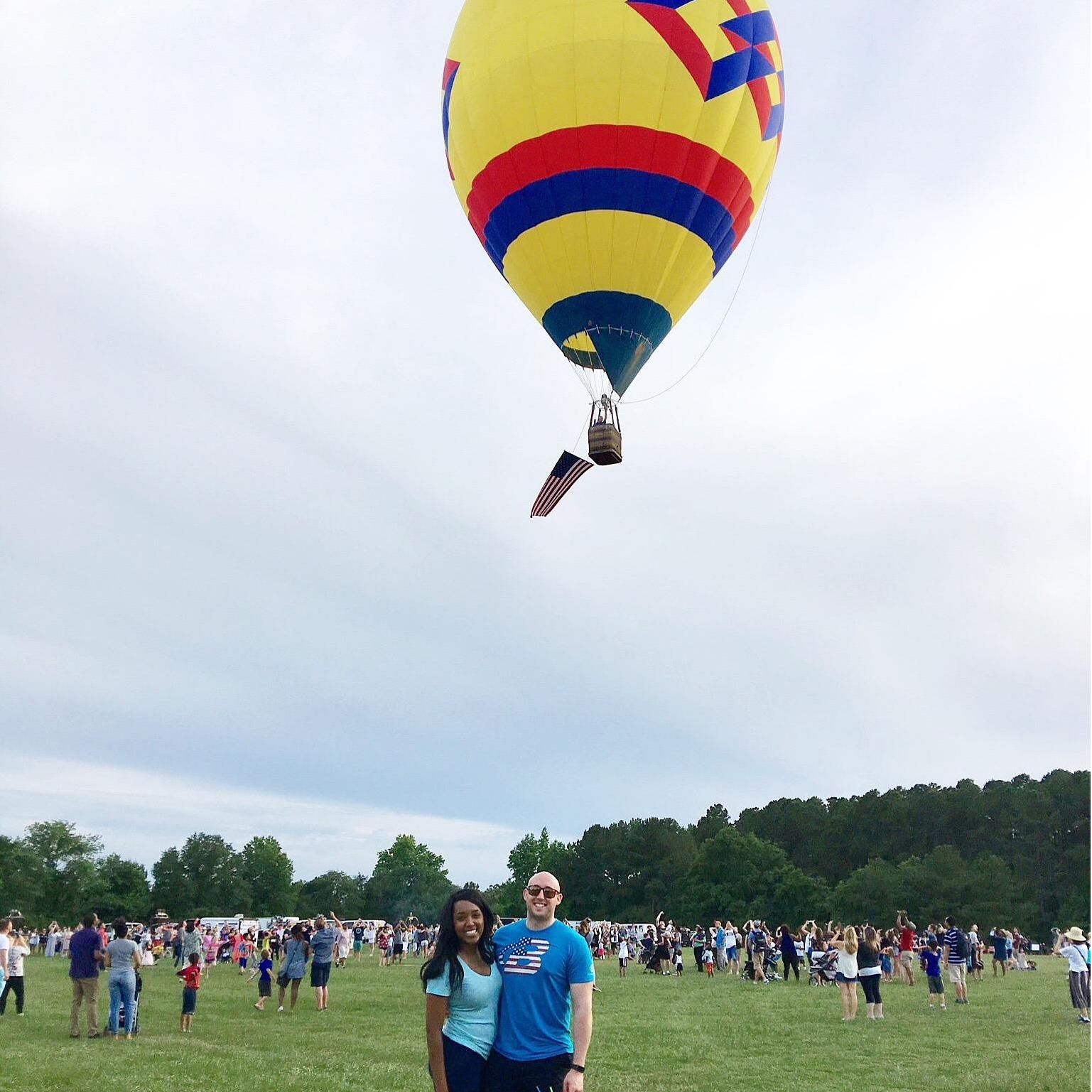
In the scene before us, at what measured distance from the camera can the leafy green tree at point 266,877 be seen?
120m

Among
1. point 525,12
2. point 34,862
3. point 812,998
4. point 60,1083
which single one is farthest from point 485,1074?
point 34,862

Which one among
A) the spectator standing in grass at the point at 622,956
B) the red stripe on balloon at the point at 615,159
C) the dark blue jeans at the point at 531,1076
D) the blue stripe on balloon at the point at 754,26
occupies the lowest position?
the spectator standing in grass at the point at 622,956

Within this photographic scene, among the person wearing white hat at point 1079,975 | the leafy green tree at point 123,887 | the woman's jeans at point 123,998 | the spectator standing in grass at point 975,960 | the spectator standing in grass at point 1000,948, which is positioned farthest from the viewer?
the leafy green tree at point 123,887

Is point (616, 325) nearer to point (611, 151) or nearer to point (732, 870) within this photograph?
point (611, 151)

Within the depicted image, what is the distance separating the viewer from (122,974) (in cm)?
1370

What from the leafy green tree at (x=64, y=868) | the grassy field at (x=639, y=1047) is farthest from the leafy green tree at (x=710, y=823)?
the grassy field at (x=639, y=1047)

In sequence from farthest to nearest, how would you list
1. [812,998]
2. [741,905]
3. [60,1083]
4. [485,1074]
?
[741,905], [812,998], [60,1083], [485,1074]

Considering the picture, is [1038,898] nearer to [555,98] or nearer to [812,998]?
[812,998]

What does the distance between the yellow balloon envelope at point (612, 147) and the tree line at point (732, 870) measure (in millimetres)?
65090

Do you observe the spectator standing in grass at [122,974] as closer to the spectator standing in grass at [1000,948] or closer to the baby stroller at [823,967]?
the baby stroller at [823,967]

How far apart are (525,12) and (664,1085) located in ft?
55.4

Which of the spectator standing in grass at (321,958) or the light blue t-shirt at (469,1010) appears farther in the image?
the spectator standing in grass at (321,958)

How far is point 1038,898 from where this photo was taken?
7644 centimetres

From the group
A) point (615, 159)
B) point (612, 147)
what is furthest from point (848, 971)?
point (612, 147)
